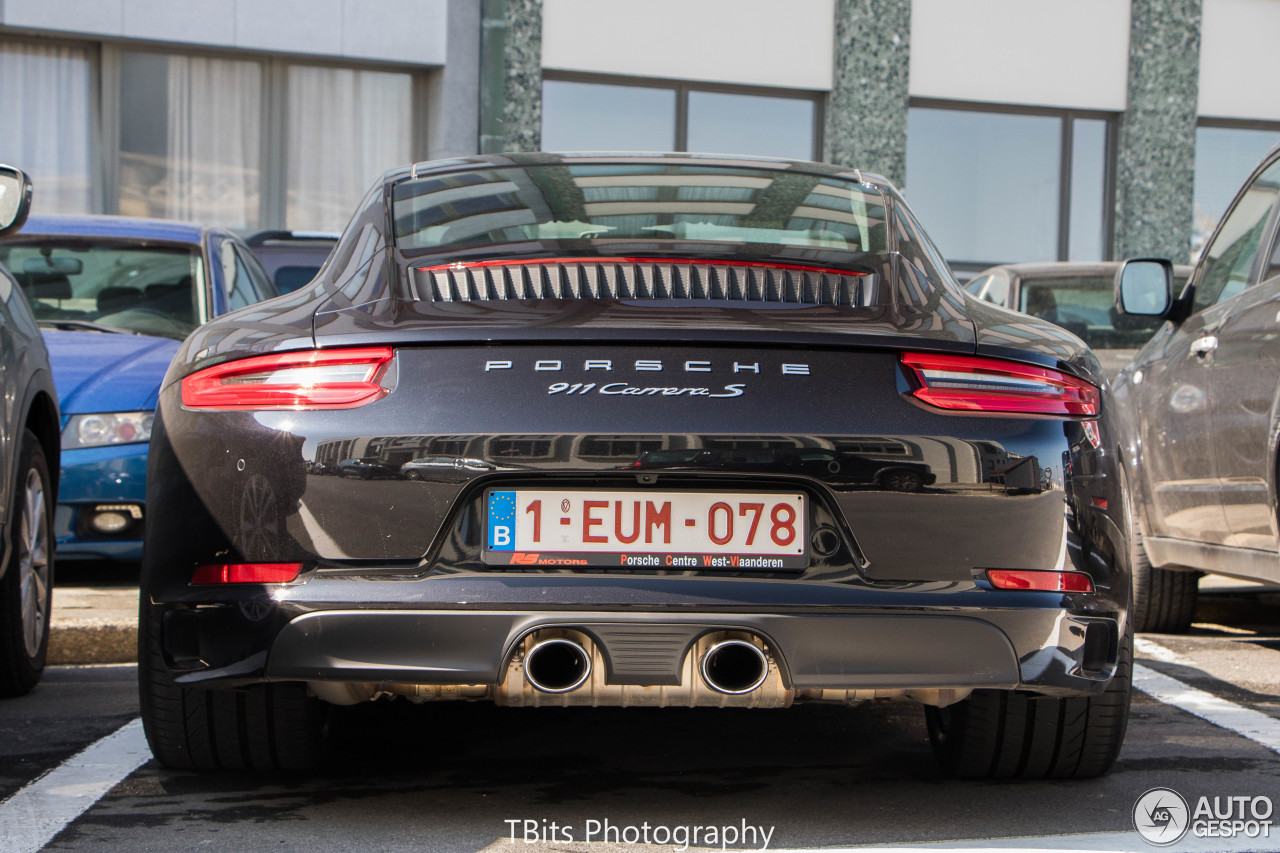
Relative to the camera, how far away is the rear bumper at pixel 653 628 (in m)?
2.97

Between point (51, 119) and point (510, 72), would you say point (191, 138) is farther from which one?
point (510, 72)

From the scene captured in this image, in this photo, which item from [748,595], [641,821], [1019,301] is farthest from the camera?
[1019,301]

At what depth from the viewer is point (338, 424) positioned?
304 centimetres

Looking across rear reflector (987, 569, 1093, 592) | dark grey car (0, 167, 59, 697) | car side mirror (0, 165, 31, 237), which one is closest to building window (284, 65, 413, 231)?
dark grey car (0, 167, 59, 697)

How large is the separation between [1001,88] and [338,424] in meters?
14.7

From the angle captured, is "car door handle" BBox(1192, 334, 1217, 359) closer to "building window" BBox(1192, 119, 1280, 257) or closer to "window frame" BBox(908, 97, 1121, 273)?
"window frame" BBox(908, 97, 1121, 273)

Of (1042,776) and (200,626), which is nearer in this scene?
(200,626)

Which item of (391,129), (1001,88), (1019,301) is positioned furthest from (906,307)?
(1001,88)

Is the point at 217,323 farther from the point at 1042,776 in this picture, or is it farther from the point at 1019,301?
the point at 1019,301

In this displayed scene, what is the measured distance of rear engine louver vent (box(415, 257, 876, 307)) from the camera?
3279 millimetres

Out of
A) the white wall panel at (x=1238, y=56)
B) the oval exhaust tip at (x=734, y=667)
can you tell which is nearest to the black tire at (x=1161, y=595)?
the oval exhaust tip at (x=734, y=667)

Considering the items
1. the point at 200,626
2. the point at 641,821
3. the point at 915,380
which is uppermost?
the point at 915,380

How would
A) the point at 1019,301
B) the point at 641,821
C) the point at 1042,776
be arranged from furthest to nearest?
the point at 1019,301 < the point at 1042,776 < the point at 641,821

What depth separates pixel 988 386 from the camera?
10.3 feet
